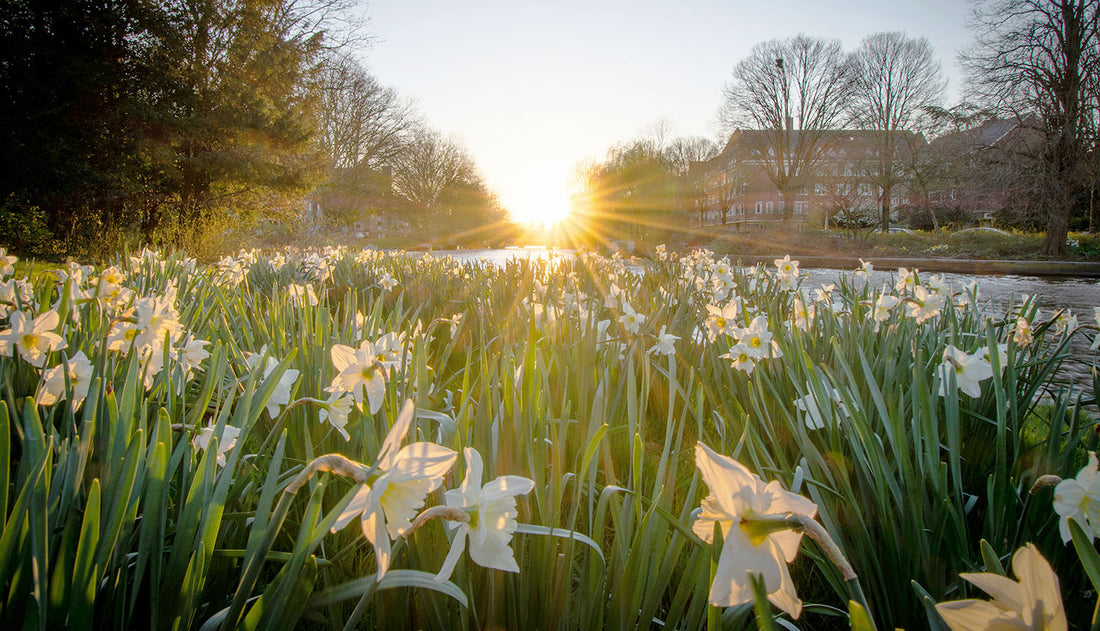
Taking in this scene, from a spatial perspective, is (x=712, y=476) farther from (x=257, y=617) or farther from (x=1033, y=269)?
(x=1033, y=269)

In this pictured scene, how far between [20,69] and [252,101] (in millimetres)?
3988

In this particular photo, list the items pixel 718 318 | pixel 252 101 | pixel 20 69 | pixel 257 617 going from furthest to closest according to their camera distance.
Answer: pixel 252 101 → pixel 20 69 → pixel 718 318 → pixel 257 617

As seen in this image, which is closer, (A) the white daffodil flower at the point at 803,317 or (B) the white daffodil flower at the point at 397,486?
(B) the white daffodil flower at the point at 397,486

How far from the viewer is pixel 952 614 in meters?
0.39

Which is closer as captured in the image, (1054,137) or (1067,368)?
(1067,368)

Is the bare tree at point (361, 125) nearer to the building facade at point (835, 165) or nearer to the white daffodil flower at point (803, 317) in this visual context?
the building facade at point (835, 165)

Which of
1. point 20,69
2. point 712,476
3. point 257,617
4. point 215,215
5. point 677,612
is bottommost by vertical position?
point 677,612

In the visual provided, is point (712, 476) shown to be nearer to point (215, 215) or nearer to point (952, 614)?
point (952, 614)

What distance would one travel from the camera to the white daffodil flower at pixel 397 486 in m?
0.53

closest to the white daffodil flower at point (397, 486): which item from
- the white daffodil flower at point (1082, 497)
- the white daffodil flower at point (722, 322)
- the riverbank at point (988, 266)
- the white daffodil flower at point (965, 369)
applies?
the white daffodil flower at point (1082, 497)

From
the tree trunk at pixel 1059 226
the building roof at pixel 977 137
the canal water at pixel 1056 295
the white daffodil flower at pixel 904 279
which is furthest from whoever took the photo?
the building roof at pixel 977 137

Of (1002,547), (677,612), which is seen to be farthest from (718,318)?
(677,612)

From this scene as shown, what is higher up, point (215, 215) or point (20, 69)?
point (20, 69)

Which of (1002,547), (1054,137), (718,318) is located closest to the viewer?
(1002,547)
